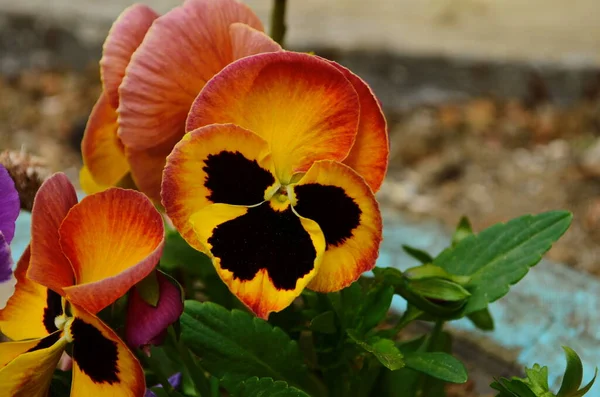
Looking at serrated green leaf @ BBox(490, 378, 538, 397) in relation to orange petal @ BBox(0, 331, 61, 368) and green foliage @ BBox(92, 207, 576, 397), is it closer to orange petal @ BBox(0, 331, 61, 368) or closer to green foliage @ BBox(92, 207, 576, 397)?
green foliage @ BBox(92, 207, 576, 397)

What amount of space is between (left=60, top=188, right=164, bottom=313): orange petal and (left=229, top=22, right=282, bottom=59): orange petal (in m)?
0.13

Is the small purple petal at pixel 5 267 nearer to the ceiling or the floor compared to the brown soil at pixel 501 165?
nearer to the ceiling

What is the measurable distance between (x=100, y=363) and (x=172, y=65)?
0.70 ft

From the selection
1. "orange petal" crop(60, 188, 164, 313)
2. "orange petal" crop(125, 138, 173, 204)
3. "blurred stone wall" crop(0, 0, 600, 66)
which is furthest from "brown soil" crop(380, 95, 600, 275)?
"orange petal" crop(60, 188, 164, 313)

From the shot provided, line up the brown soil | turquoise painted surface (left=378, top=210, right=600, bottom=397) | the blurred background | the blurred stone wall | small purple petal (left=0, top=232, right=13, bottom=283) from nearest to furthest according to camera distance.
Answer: small purple petal (left=0, top=232, right=13, bottom=283) < turquoise painted surface (left=378, top=210, right=600, bottom=397) < the brown soil < the blurred background < the blurred stone wall

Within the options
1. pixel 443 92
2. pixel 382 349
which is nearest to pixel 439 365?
pixel 382 349

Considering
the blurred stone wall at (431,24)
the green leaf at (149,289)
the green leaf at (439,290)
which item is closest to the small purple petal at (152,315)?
the green leaf at (149,289)

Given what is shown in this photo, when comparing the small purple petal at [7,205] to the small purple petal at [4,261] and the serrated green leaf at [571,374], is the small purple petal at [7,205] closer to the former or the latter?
the small purple petal at [4,261]

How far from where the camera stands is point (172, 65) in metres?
0.58

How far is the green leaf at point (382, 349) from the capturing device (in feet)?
1.87

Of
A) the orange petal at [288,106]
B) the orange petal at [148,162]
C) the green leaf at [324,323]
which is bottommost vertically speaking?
the green leaf at [324,323]

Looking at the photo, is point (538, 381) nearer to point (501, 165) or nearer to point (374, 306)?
point (374, 306)

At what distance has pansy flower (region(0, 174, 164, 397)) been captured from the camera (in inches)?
20.2

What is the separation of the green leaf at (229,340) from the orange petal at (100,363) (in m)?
0.10
